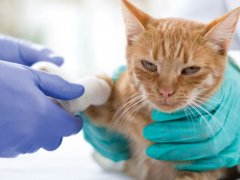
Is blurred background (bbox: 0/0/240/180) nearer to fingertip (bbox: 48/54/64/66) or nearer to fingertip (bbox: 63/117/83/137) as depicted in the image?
fingertip (bbox: 48/54/64/66)

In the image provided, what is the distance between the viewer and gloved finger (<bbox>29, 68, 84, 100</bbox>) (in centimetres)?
119

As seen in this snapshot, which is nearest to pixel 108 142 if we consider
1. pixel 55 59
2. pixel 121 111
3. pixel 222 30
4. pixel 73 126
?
pixel 121 111

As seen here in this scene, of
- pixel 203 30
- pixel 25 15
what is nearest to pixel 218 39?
pixel 203 30

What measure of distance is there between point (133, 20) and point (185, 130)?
367 millimetres

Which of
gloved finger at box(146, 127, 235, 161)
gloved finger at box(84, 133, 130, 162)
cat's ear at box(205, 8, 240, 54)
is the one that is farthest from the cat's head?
gloved finger at box(84, 133, 130, 162)

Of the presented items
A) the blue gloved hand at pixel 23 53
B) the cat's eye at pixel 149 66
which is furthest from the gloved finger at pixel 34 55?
the cat's eye at pixel 149 66

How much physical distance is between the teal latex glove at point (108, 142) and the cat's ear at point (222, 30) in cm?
49

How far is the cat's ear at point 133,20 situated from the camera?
4.10 feet

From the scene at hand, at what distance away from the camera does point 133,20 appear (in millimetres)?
1277

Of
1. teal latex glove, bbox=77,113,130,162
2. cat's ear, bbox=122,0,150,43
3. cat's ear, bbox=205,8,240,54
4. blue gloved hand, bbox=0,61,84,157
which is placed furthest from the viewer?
teal latex glove, bbox=77,113,130,162

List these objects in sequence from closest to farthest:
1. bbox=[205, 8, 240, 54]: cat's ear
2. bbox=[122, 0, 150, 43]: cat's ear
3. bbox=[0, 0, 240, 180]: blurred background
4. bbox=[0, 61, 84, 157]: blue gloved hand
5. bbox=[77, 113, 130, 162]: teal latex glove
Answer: bbox=[0, 61, 84, 157]: blue gloved hand → bbox=[205, 8, 240, 54]: cat's ear → bbox=[122, 0, 150, 43]: cat's ear → bbox=[77, 113, 130, 162]: teal latex glove → bbox=[0, 0, 240, 180]: blurred background

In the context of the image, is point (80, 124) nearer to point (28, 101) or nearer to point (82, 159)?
point (28, 101)

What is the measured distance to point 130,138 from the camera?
1.44 m

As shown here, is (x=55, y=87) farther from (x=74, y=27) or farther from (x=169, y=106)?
(x=74, y=27)
